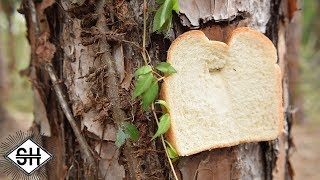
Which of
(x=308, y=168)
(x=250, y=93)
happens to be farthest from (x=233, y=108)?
(x=308, y=168)

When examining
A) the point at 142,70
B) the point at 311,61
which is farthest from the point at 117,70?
the point at 311,61

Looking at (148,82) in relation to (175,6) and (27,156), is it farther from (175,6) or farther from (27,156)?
(27,156)

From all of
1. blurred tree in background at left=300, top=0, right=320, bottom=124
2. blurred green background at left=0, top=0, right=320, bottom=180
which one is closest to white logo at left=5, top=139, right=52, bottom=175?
blurred green background at left=0, top=0, right=320, bottom=180

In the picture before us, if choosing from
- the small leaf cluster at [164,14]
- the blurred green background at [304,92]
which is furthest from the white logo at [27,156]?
the blurred green background at [304,92]

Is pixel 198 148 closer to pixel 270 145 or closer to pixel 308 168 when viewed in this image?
pixel 270 145

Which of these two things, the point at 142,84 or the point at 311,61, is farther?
the point at 311,61

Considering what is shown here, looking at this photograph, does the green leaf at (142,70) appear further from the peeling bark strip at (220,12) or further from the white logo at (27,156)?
the white logo at (27,156)

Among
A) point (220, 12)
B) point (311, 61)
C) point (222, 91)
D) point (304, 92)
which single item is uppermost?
point (220, 12)
